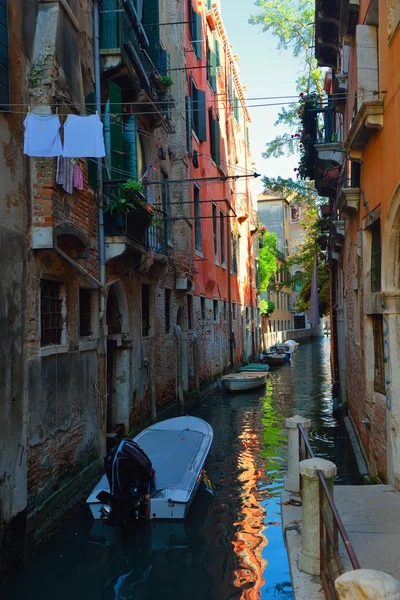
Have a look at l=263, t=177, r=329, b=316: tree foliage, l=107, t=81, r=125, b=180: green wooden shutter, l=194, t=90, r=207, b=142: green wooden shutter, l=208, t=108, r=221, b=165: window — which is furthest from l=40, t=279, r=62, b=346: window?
l=208, t=108, r=221, b=165: window

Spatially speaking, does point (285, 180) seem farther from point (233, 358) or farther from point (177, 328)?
point (233, 358)

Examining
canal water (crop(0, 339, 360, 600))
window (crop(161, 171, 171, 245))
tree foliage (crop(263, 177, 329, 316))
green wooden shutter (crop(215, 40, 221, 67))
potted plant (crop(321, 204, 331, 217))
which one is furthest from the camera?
green wooden shutter (crop(215, 40, 221, 67))

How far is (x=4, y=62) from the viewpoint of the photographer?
582 centimetres

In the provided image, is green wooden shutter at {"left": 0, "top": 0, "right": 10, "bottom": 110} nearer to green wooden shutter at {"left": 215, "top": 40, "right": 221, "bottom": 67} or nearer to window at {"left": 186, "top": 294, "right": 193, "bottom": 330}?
window at {"left": 186, "top": 294, "right": 193, "bottom": 330}

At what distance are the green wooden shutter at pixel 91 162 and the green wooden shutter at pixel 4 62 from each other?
2348mm

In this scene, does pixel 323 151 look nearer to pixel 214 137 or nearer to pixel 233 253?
pixel 214 137

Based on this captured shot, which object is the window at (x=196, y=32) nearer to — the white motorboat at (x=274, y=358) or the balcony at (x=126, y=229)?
the balcony at (x=126, y=229)

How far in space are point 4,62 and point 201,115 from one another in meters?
12.6

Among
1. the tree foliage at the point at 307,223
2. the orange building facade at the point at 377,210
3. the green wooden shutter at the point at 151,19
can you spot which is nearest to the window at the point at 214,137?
the tree foliage at the point at 307,223

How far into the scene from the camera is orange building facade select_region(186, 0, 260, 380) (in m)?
17.5

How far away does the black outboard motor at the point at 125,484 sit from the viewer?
6.57m

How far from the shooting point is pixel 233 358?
78.4ft

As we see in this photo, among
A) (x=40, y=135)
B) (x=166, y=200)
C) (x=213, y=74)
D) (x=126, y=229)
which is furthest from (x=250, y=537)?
(x=213, y=74)

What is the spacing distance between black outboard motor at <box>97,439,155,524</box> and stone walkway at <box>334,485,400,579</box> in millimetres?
2300
